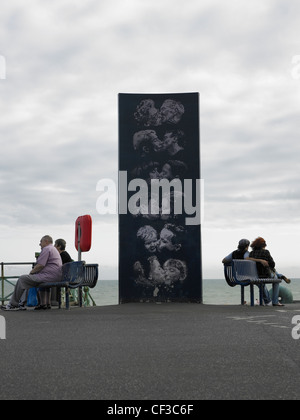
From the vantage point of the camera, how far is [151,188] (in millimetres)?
18031

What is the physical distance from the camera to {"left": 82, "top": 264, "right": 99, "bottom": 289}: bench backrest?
1602cm

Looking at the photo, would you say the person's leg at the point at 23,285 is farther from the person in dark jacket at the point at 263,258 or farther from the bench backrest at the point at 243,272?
the person in dark jacket at the point at 263,258

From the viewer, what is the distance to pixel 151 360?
21.4ft

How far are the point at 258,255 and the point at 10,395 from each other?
11.6 metres

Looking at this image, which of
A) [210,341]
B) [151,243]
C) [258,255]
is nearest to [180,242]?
[151,243]

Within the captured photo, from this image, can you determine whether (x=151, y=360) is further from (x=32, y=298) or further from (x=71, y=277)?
(x=32, y=298)

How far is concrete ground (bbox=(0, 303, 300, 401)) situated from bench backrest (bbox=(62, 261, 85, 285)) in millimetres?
→ 3806

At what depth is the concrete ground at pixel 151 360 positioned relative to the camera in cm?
498

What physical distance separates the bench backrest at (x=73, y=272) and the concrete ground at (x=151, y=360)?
150 inches

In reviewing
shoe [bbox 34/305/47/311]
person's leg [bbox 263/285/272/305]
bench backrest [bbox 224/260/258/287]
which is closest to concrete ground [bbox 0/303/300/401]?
shoe [bbox 34/305/47/311]
